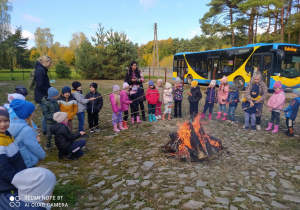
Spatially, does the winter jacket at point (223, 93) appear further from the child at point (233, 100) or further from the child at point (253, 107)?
the child at point (253, 107)

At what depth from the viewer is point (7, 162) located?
2.22 meters

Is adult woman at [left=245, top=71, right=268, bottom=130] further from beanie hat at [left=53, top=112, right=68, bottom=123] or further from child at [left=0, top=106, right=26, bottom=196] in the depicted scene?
child at [left=0, top=106, right=26, bottom=196]

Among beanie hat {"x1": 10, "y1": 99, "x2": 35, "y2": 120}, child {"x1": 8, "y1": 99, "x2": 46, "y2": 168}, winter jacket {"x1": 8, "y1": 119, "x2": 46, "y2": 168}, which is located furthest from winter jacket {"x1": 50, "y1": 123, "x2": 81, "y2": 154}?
winter jacket {"x1": 8, "y1": 119, "x2": 46, "y2": 168}

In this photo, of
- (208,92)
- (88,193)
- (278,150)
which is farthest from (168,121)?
(88,193)

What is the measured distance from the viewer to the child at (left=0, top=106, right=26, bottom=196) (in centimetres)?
218

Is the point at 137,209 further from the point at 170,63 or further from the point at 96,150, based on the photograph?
the point at 170,63

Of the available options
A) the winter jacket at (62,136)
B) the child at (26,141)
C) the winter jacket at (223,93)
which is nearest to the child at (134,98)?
the winter jacket at (62,136)

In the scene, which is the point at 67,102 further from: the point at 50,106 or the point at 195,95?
the point at 195,95

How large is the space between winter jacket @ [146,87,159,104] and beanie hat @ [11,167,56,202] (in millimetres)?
6043

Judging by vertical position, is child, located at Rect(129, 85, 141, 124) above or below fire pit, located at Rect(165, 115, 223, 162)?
above

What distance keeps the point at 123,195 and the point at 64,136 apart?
6.79 ft

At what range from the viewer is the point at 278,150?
17.2ft

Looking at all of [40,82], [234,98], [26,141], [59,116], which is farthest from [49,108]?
[234,98]

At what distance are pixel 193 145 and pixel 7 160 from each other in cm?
374
